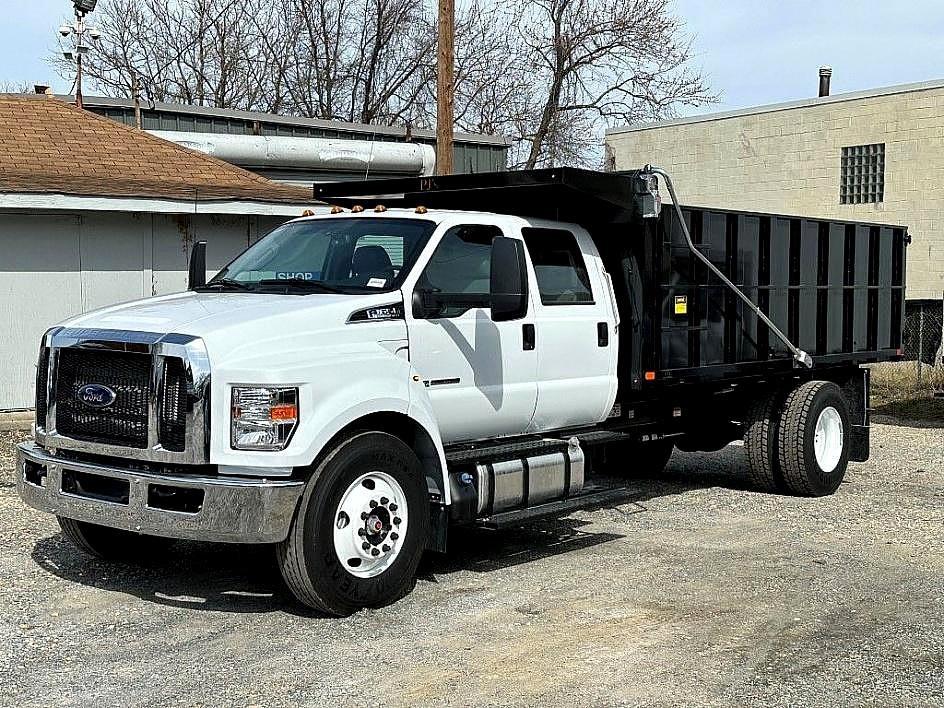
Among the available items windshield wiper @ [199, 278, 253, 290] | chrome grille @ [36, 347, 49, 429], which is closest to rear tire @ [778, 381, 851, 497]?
windshield wiper @ [199, 278, 253, 290]

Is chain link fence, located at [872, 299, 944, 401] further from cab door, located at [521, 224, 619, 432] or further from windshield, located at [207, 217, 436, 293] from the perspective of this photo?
windshield, located at [207, 217, 436, 293]

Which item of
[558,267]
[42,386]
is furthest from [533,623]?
[42,386]

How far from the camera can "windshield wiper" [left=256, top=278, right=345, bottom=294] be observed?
7434 mm

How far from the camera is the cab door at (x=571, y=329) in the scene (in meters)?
8.39

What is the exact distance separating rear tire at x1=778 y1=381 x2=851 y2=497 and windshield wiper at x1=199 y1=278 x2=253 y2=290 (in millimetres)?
5112

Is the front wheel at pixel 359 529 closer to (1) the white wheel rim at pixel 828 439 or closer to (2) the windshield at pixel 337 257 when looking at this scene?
(2) the windshield at pixel 337 257

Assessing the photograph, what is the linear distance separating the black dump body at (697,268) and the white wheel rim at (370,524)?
2466mm

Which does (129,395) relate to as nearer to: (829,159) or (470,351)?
(470,351)

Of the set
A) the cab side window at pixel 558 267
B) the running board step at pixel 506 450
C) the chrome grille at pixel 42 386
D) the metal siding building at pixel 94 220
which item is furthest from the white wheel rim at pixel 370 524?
the metal siding building at pixel 94 220

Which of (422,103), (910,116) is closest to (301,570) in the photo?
(910,116)

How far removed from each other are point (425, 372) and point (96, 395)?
1.89m

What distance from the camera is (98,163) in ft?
50.7

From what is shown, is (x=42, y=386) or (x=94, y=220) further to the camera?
(x=94, y=220)

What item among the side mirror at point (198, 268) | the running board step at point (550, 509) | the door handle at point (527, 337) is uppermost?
the side mirror at point (198, 268)
